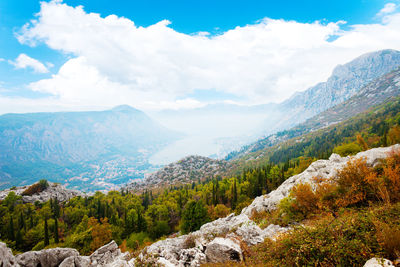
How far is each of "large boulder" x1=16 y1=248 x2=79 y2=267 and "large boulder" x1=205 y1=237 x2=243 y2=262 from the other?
15313 mm

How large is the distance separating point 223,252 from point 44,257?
17.9 meters

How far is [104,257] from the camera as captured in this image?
16609 millimetres

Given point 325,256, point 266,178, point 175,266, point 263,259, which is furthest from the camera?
point 266,178

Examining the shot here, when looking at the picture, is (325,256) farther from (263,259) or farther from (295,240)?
(263,259)

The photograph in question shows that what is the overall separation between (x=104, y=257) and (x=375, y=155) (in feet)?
102

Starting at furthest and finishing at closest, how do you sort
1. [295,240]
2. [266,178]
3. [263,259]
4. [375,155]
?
1. [266,178]
2. [375,155]
3. [263,259]
4. [295,240]

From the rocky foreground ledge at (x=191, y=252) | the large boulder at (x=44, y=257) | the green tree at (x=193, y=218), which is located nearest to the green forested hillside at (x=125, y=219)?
the green tree at (x=193, y=218)

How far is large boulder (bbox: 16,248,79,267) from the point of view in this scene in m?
14.7

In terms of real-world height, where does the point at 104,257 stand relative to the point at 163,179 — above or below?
above

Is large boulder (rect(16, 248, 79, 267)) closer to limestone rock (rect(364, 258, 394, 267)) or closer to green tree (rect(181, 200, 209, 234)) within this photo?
limestone rock (rect(364, 258, 394, 267))

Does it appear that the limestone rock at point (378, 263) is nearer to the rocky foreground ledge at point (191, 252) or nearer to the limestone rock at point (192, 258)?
the rocky foreground ledge at point (191, 252)

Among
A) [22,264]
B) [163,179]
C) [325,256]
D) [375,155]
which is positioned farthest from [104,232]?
[163,179]

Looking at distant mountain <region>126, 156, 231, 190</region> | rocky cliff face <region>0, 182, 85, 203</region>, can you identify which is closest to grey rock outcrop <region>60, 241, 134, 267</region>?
rocky cliff face <region>0, 182, 85, 203</region>

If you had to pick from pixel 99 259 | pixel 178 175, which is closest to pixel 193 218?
pixel 99 259
